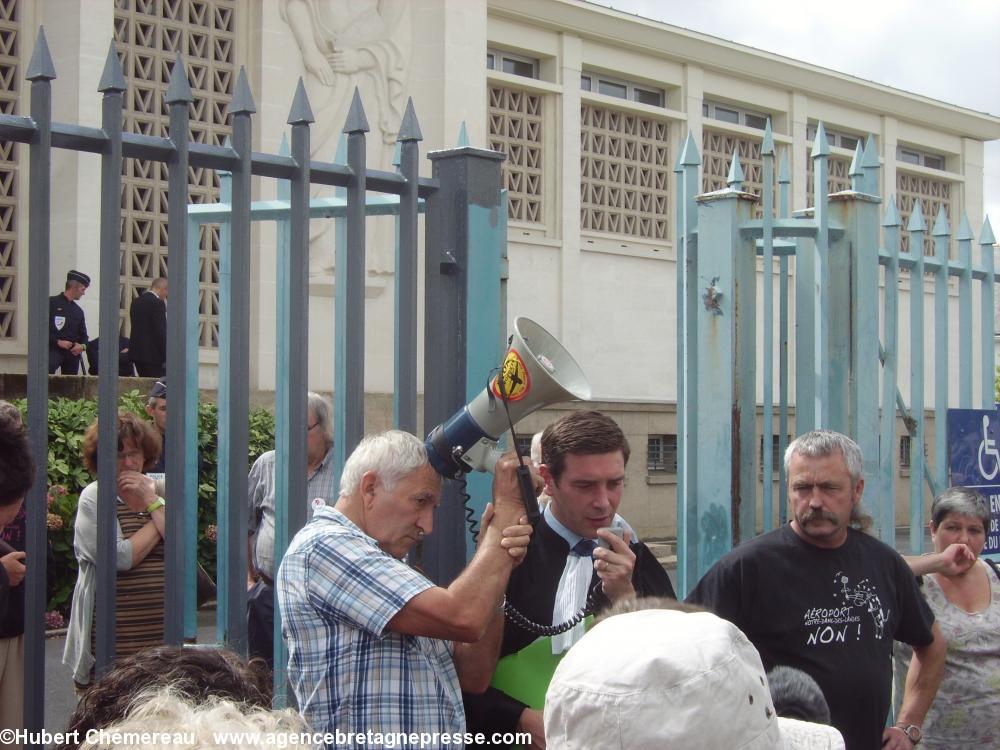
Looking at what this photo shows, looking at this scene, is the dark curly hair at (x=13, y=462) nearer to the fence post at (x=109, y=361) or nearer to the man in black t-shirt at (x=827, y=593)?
the fence post at (x=109, y=361)

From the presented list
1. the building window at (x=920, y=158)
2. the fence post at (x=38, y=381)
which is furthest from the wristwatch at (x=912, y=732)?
the building window at (x=920, y=158)

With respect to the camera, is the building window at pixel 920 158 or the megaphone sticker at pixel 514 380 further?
the building window at pixel 920 158

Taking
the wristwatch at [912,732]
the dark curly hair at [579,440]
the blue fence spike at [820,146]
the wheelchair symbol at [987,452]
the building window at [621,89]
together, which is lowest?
the wristwatch at [912,732]

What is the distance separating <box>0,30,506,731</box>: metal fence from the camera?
10.0 feet

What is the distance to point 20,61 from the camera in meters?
12.4

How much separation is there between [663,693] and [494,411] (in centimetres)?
168

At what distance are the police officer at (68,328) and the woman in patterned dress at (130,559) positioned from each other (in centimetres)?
707

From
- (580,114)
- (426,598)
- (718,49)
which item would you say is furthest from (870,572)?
(718,49)

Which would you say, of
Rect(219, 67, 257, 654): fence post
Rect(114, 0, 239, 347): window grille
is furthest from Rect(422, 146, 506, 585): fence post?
Rect(114, 0, 239, 347): window grille

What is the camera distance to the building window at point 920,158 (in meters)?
20.8

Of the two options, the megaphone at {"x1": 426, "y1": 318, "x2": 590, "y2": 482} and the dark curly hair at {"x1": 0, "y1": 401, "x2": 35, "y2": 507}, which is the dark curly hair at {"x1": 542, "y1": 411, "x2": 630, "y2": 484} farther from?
the dark curly hair at {"x1": 0, "y1": 401, "x2": 35, "y2": 507}

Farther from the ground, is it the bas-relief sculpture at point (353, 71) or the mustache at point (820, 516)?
the bas-relief sculpture at point (353, 71)

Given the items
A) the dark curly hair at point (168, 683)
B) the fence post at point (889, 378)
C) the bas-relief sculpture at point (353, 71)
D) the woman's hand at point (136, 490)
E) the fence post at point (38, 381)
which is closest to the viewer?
the dark curly hair at point (168, 683)

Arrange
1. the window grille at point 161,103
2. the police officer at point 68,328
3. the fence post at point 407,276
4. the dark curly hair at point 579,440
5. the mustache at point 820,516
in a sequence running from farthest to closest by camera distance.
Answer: the window grille at point 161,103 → the police officer at point 68,328 → the mustache at point 820,516 → the fence post at point 407,276 → the dark curly hair at point 579,440
